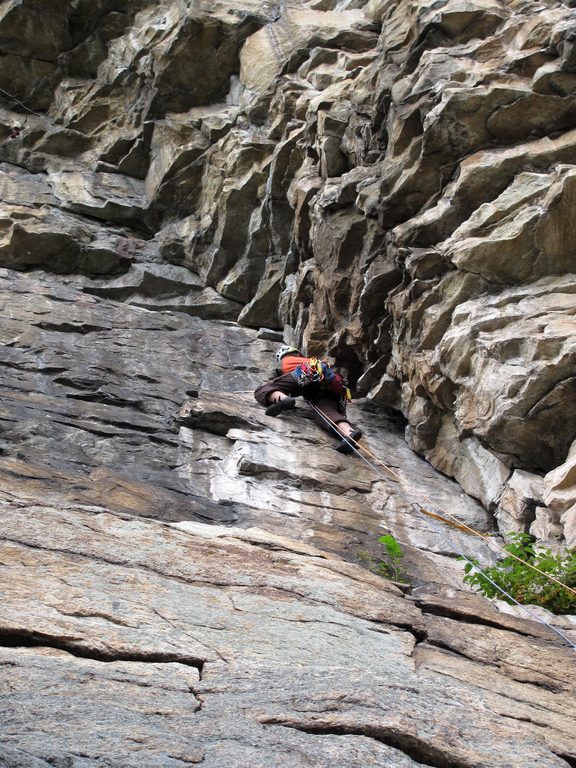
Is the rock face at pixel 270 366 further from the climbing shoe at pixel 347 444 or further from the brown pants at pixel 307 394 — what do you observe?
the brown pants at pixel 307 394

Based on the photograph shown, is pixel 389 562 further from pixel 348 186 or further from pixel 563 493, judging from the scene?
pixel 348 186

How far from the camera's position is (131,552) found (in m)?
5.73

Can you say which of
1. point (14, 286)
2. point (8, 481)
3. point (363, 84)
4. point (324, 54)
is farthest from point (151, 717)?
point (324, 54)

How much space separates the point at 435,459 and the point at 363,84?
25.9 ft

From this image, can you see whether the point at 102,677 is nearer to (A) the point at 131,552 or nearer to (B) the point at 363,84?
(A) the point at 131,552

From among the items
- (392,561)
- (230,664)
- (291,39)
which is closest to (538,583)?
(392,561)

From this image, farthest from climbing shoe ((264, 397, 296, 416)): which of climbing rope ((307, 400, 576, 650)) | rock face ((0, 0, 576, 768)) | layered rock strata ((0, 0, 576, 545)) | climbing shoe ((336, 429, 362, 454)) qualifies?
layered rock strata ((0, 0, 576, 545))

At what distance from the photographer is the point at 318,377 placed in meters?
11.6

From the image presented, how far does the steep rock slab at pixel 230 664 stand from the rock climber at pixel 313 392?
489 cm

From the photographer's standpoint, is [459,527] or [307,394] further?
[307,394]

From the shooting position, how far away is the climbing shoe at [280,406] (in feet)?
36.4

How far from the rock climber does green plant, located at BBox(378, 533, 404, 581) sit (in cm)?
343

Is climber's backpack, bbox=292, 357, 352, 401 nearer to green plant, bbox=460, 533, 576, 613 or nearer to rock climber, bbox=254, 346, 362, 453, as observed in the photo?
rock climber, bbox=254, 346, 362, 453

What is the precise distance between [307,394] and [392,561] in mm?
4461
